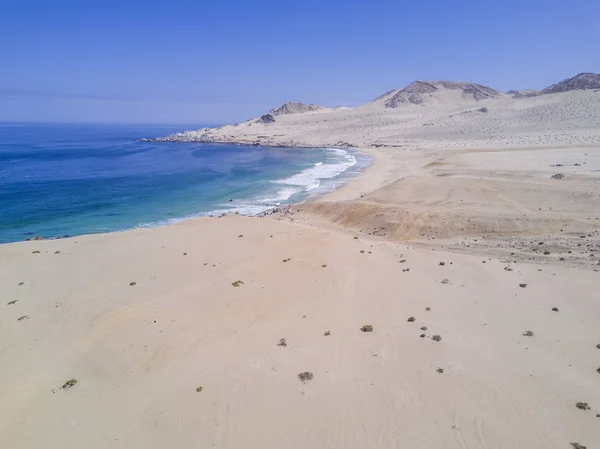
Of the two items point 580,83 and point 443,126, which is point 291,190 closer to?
point 443,126

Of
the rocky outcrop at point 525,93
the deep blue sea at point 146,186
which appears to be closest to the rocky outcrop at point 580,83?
the rocky outcrop at point 525,93

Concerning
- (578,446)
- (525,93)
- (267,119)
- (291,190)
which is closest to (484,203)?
(578,446)

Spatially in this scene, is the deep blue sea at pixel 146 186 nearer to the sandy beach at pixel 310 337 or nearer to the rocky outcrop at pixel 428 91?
the sandy beach at pixel 310 337

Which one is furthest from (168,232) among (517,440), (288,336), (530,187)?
(530,187)

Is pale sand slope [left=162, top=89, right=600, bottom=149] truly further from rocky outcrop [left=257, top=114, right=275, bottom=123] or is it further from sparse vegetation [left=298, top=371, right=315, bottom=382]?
sparse vegetation [left=298, top=371, right=315, bottom=382]

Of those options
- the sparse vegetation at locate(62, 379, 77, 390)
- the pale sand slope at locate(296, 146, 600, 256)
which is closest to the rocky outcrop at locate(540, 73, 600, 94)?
the pale sand slope at locate(296, 146, 600, 256)

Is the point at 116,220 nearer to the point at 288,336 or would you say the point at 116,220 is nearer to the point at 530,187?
the point at 288,336

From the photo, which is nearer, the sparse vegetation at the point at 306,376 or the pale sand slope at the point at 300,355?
the pale sand slope at the point at 300,355
